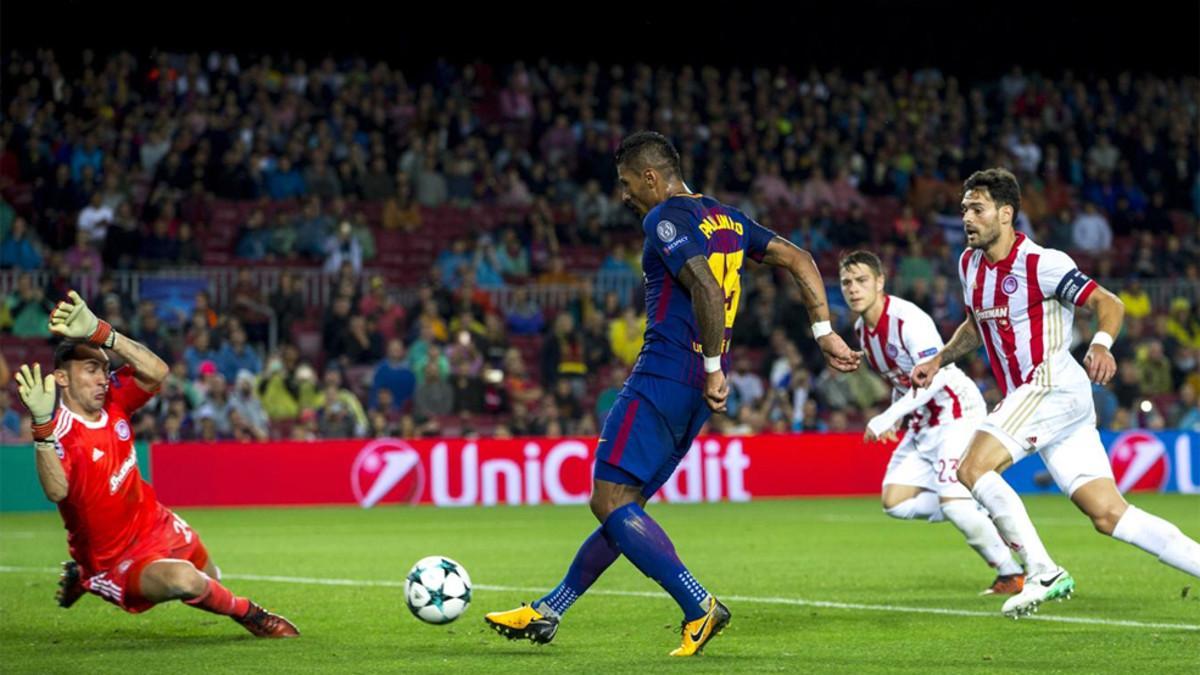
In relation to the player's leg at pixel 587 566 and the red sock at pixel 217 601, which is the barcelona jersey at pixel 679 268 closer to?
the player's leg at pixel 587 566

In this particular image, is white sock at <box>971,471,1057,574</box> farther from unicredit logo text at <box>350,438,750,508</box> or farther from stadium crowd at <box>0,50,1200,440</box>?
stadium crowd at <box>0,50,1200,440</box>

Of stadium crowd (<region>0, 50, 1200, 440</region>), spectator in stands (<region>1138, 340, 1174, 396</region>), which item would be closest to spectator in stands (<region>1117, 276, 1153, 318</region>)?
stadium crowd (<region>0, 50, 1200, 440</region>)

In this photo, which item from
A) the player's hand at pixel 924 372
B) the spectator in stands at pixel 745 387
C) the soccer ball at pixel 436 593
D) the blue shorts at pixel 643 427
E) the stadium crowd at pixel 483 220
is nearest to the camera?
the blue shorts at pixel 643 427

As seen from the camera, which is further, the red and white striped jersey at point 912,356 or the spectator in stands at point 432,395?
the spectator in stands at point 432,395

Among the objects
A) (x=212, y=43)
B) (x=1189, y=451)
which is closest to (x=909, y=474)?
(x=1189, y=451)

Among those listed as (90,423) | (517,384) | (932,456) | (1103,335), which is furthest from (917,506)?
(517,384)

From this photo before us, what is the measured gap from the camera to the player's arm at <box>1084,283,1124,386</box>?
823cm

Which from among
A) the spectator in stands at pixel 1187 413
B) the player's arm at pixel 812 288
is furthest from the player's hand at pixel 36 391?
the spectator in stands at pixel 1187 413

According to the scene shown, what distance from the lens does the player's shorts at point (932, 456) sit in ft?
36.2

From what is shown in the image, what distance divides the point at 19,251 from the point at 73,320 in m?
15.7

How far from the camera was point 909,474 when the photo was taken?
11.2m

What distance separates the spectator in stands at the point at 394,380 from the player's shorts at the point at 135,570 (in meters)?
13.8

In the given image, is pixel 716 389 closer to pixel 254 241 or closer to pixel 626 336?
pixel 626 336

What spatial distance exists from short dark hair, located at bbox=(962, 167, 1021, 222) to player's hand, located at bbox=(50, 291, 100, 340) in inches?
171
